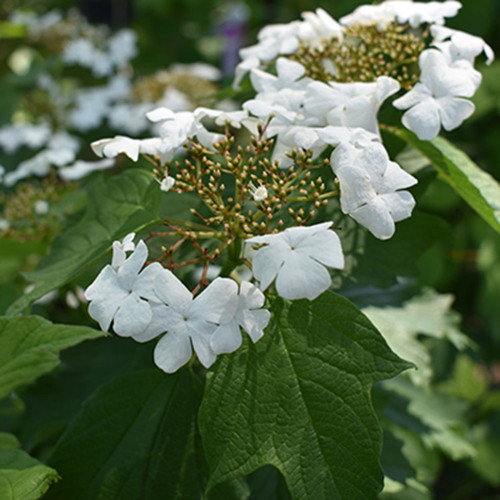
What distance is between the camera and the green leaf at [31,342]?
0.78 metres

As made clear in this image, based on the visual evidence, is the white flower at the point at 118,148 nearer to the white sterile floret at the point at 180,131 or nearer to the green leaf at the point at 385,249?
the white sterile floret at the point at 180,131

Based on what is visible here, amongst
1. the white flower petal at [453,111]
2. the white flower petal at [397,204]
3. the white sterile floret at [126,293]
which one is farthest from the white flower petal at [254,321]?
the white flower petal at [453,111]

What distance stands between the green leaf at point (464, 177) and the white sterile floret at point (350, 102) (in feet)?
0.42

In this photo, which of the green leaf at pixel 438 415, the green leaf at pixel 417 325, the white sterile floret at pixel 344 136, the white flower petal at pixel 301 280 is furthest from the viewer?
the green leaf at pixel 438 415

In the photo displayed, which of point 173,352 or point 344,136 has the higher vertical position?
point 344,136

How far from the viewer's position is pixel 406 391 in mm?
1590

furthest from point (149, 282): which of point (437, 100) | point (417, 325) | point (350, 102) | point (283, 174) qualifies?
point (417, 325)

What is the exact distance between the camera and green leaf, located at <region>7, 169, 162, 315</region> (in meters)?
0.84

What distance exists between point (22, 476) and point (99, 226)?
1.27ft

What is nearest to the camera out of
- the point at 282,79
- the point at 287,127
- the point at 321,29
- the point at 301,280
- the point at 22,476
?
the point at 301,280

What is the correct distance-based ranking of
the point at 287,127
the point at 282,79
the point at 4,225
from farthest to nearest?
the point at 4,225, the point at 282,79, the point at 287,127

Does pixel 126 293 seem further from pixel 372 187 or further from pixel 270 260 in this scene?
pixel 372 187

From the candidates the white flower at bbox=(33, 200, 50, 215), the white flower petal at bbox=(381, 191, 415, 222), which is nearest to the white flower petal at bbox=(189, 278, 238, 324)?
the white flower petal at bbox=(381, 191, 415, 222)

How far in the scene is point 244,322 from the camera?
0.67m
